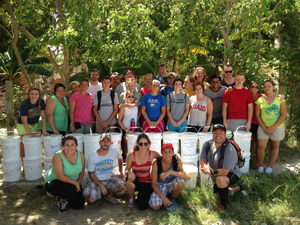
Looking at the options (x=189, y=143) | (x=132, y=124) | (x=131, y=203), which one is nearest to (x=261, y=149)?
(x=189, y=143)

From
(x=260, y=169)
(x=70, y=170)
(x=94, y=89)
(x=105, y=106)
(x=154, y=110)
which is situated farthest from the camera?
(x=94, y=89)

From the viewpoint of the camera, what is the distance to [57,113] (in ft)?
19.2

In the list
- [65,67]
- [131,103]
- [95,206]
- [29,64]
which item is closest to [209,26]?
[131,103]

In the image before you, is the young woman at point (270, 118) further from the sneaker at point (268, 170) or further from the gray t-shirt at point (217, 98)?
the gray t-shirt at point (217, 98)

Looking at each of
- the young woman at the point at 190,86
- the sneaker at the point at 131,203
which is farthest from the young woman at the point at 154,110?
the sneaker at the point at 131,203

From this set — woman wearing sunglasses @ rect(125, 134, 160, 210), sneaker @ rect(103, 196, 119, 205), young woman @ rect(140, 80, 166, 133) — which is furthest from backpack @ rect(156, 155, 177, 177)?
young woman @ rect(140, 80, 166, 133)

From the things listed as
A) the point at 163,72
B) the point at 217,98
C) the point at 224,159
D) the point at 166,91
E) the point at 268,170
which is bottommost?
the point at 268,170

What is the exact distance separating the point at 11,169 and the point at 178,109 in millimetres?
3694

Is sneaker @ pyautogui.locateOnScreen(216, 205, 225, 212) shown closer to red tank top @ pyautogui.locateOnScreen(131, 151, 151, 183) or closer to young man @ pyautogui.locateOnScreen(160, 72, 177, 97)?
red tank top @ pyautogui.locateOnScreen(131, 151, 151, 183)

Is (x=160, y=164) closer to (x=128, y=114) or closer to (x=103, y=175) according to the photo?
(x=103, y=175)

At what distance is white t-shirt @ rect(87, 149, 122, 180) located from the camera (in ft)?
15.9

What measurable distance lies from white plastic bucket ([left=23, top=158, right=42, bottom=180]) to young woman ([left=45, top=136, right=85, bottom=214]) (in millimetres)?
1207

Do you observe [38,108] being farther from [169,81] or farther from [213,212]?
[213,212]

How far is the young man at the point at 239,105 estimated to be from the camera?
6016 millimetres
